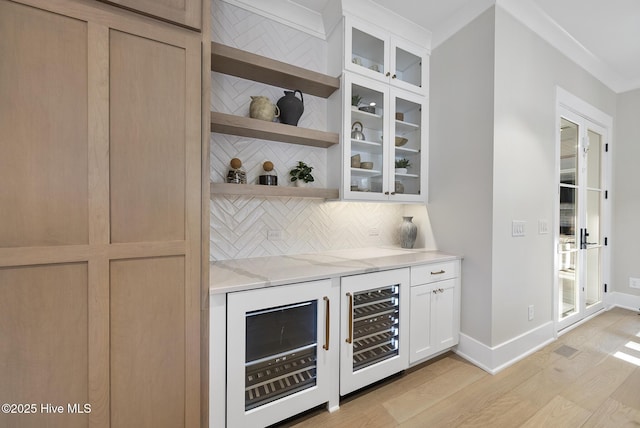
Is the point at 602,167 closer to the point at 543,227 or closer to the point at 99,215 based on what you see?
the point at 543,227

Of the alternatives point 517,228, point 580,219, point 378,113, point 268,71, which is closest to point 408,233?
point 517,228

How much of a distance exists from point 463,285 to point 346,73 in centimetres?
207

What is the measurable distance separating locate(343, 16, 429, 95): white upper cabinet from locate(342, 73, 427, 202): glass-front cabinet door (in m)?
0.09

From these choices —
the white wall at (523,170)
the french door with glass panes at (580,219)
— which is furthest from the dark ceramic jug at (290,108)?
the french door with glass panes at (580,219)

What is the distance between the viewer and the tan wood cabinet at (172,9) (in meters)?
1.09

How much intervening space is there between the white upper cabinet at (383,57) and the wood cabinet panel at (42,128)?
174 cm

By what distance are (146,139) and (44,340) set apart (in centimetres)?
88

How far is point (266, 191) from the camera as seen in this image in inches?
72.9

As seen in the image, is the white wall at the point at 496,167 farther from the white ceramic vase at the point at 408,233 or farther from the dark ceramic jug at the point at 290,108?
the dark ceramic jug at the point at 290,108

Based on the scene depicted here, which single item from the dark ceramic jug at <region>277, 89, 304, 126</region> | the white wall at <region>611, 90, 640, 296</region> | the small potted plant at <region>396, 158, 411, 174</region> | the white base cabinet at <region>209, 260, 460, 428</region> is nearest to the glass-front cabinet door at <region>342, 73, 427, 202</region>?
the small potted plant at <region>396, 158, 411, 174</region>

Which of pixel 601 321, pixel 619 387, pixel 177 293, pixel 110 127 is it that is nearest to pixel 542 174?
pixel 619 387

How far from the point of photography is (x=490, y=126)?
2.06 meters

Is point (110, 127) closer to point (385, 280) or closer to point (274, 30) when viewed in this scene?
point (274, 30)

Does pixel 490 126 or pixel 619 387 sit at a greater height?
pixel 490 126
